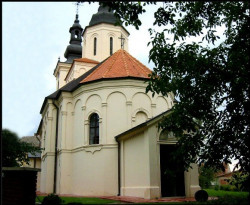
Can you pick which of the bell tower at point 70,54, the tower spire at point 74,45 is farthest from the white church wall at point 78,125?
the tower spire at point 74,45

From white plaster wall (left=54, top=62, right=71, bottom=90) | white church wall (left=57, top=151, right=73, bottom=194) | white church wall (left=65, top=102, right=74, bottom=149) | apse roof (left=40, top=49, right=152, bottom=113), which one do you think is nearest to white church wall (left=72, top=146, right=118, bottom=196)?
white church wall (left=57, top=151, right=73, bottom=194)

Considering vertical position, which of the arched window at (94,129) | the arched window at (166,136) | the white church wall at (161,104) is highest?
the white church wall at (161,104)

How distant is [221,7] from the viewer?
1066 centimetres

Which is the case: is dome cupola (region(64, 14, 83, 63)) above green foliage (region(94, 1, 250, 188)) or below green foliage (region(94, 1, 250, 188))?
above

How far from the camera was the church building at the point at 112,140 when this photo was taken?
16.6 meters

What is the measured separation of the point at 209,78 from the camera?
36.3ft

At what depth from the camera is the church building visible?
16.6 meters

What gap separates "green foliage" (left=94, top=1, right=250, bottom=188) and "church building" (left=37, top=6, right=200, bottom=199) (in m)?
4.44

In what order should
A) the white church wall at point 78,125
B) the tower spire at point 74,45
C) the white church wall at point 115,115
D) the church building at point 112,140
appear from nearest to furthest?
1. the church building at point 112,140
2. the white church wall at point 115,115
3. the white church wall at point 78,125
4. the tower spire at point 74,45

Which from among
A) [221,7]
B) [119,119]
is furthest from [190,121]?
[119,119]

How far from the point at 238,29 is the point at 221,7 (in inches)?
41.0

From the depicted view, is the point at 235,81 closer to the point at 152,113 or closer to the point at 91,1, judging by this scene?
the point at 91,1

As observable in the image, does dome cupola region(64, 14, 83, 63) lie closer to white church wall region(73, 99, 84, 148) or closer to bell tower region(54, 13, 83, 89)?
bell tower region(54, 13, 83, 89)

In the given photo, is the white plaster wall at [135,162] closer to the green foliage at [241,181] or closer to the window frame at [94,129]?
the window frame at [94,129]
